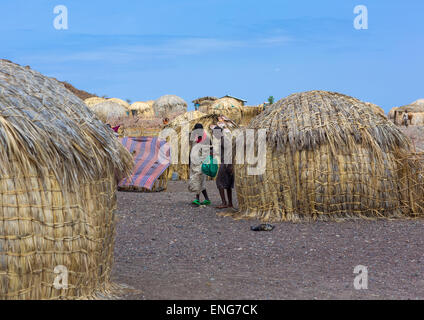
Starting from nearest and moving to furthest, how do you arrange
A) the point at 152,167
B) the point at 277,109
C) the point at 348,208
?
1. the point at 348,208
2. the point at 277,109
3. the point at 152,167

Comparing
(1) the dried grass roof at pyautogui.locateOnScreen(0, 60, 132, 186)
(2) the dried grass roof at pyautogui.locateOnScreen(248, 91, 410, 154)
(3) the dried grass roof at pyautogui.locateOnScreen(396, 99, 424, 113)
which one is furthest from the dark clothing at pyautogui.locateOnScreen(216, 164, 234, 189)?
(3) the dried grass roof at pyautogui.locateOnScreen(396, 99, 424, 113)

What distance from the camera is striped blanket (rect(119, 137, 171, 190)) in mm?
15492

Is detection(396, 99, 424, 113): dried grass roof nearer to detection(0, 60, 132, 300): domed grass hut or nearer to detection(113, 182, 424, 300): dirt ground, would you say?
detection(113, 182, 424, 300): dirt ground

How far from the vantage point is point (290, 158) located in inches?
407

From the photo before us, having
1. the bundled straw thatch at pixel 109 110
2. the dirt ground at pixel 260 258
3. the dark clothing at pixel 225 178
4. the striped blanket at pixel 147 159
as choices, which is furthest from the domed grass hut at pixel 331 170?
the bundled straw thatch at pixel 109 110

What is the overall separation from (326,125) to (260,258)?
3.61 m

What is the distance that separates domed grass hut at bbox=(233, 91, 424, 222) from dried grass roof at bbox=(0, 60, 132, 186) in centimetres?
519

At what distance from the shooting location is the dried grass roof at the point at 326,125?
33.7ft

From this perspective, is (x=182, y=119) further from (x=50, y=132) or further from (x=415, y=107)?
(x=415, y=107)

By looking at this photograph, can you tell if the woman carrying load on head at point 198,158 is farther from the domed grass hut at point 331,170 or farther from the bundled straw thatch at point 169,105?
the bundled straw thatch at point 169,105
